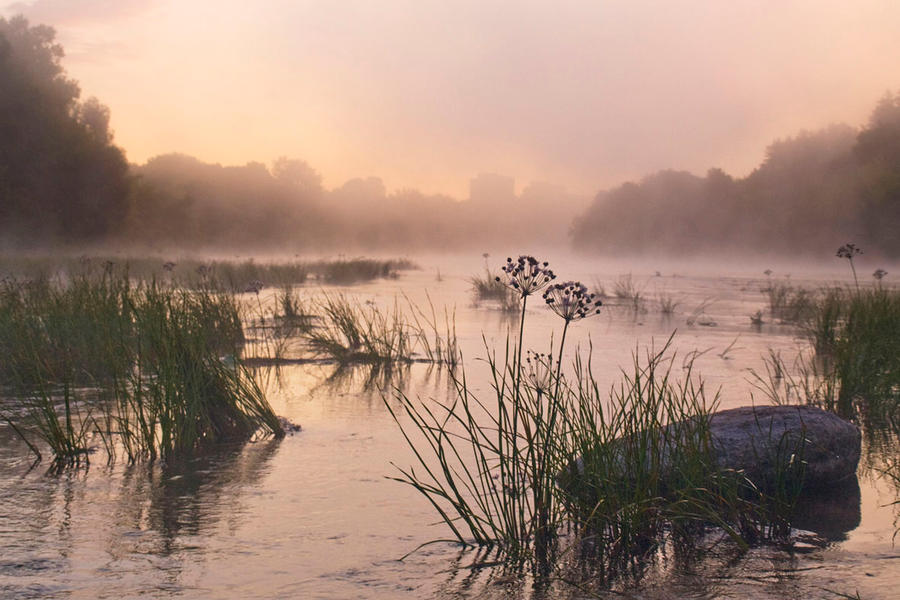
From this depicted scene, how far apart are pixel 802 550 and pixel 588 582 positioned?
3.31 ft

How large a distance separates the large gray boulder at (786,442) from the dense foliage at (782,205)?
39.1 m

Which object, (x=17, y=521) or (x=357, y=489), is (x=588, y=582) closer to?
(x=357, y=489)

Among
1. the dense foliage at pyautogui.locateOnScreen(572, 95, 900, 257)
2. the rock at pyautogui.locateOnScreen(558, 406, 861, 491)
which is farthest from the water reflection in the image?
the dense foliage at pyautogui.locateOnScreen(572, 95, 900, 257)

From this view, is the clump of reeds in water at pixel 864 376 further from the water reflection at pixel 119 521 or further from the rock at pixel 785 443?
the water reflection at pixel 119 521

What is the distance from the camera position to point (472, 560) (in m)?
3.44

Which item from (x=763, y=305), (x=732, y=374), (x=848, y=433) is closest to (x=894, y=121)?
(x=763, y=305)

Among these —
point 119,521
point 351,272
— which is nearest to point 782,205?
point 351,272

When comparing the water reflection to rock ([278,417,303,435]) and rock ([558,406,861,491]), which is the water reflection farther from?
rock ([558,406,861,491])

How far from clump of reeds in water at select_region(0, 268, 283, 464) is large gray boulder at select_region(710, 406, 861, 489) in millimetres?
2702

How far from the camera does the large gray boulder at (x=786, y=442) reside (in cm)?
435

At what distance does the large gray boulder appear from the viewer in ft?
14.3

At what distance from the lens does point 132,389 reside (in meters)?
5.20

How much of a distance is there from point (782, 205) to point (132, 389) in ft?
206

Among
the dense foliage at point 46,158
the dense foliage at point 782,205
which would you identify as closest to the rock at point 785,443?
the dense foliage at point 46,158
